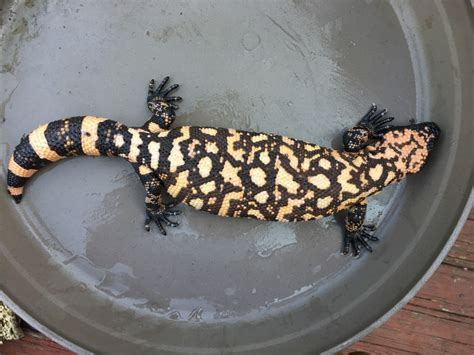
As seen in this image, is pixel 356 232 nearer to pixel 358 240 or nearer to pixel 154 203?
pixel 358 240

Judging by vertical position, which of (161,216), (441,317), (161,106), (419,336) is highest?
(161,106)

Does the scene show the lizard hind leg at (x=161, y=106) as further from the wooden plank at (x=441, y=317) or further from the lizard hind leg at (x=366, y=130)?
the wooden plank at (x=441, y=317)

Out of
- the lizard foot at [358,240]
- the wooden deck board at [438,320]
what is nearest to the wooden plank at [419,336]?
the wooden deck board at [438,320]

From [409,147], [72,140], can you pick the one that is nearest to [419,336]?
[409,147]

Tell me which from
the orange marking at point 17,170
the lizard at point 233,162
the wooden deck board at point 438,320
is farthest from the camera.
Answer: the wooden deck board at point 438,320

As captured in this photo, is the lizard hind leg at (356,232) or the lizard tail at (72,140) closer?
the lizard tail at (72,140)
